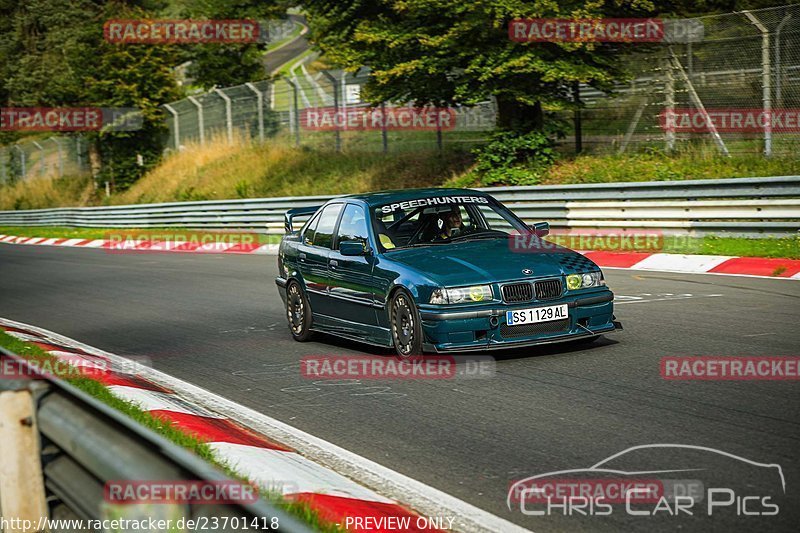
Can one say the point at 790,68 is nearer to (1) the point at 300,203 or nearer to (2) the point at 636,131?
(2) the point at 636,131

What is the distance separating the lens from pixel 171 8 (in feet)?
267

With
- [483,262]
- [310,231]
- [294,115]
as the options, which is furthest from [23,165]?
[483,262]

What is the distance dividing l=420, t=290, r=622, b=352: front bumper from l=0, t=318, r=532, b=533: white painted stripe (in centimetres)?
162

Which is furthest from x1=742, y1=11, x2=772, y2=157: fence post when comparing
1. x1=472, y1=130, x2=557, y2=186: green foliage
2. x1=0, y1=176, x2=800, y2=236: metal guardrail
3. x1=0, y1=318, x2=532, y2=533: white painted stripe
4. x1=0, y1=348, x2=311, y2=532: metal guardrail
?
x1=0, y1=348, x2=311, y2=532: metal guardrail

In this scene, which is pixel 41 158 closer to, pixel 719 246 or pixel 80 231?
pixel 80 231

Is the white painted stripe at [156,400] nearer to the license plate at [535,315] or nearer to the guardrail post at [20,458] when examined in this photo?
the license plate at [535,315]

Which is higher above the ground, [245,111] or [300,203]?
[245,111]

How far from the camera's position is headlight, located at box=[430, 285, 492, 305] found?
327 inches

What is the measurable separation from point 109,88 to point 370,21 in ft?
88.4

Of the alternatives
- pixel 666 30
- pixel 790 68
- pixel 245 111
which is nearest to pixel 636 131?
pixel 666 30

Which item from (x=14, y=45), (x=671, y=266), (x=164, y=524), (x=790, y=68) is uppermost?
(x=14, y=45)

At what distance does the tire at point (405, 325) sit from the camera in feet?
28.0

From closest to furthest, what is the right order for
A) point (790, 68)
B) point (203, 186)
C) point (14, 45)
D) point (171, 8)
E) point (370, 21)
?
1. point (790, 68)
2. point (370, 21)
3. point (203, 186)
4. point (14, 45)
5. point (171, 8)

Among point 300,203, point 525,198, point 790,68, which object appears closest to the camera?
point 790,68
